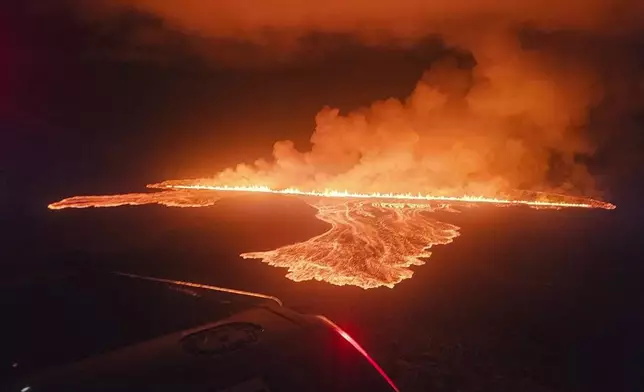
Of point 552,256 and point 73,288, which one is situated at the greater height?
point 73,288

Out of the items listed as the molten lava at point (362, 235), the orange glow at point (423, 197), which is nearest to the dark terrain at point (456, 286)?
the molten lava at point (362, 235)

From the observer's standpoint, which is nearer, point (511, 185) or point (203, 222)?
point (203, 222)

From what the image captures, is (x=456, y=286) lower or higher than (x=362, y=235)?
lower

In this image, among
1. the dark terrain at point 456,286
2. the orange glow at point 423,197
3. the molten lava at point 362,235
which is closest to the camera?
the dark terrain at point 456,286

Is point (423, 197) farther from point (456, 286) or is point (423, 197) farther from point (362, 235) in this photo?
point (456, 286)

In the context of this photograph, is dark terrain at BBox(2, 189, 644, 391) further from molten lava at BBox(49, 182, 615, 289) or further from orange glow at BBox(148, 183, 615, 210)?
orange glow at BBox(148, 183, 615, 210)

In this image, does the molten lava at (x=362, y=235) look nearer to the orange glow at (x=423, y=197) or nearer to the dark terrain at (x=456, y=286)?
the orange glow at (x=423, y=197)

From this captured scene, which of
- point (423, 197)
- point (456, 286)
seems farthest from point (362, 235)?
point (423, 197)

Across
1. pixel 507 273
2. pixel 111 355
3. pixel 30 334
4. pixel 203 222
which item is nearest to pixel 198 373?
pixel 111 355

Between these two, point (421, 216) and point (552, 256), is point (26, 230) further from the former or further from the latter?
point (552, 256)
